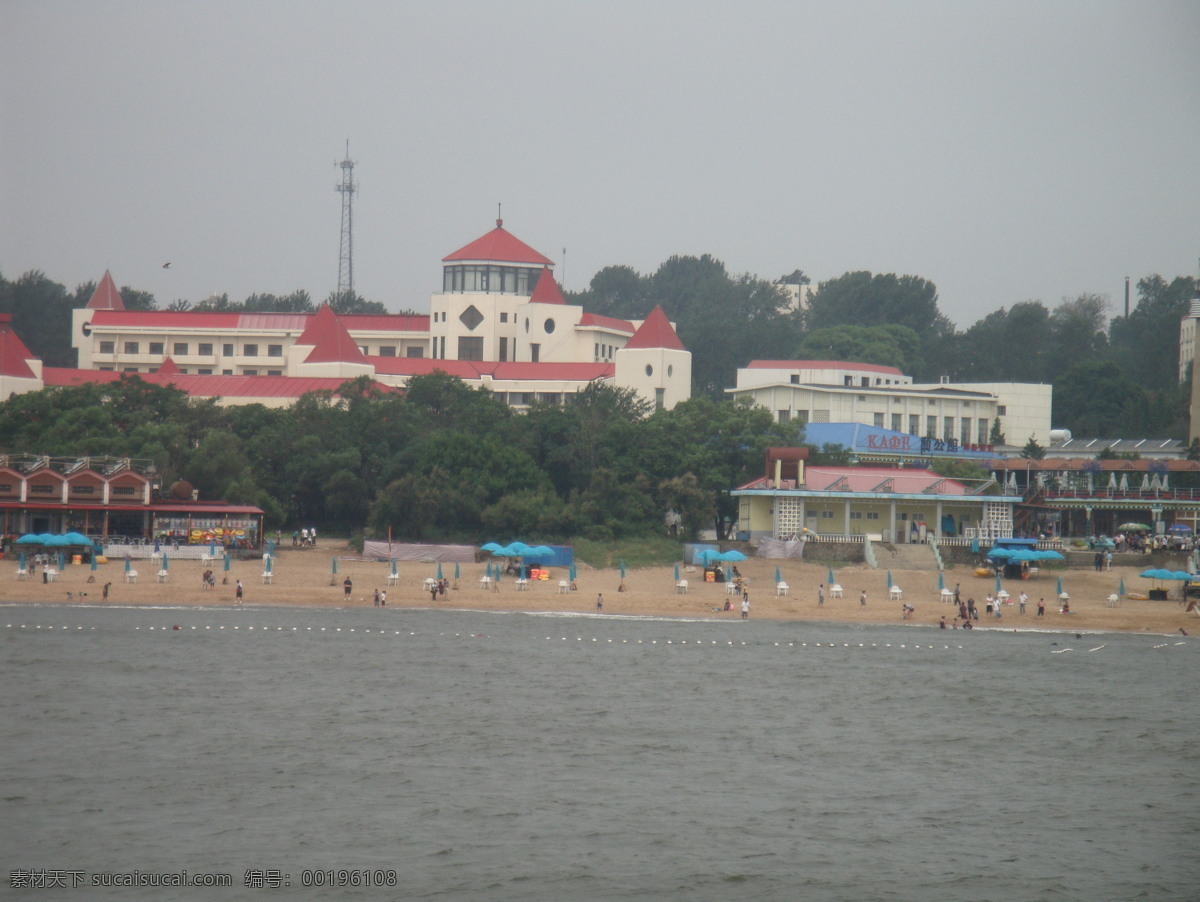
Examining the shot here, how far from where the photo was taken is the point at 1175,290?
130m

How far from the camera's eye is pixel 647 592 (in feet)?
174

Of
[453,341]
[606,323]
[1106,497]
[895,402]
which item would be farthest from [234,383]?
[1106,497]

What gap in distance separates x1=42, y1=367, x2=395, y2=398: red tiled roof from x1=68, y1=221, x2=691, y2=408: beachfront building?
1.04 ft

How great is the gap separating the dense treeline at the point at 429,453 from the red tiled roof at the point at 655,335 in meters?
13.9

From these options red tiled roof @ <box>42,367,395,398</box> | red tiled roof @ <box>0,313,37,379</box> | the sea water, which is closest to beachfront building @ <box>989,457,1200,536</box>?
the sea water

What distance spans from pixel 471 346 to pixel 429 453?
32836 millimetres

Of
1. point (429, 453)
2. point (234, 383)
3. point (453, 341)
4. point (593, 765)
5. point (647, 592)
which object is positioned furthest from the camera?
point (453, 341)

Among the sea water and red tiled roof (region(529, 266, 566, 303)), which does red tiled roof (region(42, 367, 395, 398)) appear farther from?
the sea water

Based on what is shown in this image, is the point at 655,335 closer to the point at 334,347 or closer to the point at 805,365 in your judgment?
the point at 805,365

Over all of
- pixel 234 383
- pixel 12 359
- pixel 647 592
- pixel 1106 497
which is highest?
pixel 12 359

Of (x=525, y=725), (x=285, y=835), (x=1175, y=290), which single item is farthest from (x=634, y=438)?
(x=1175, y=290)

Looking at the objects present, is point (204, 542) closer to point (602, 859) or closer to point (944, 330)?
point (602, 859)

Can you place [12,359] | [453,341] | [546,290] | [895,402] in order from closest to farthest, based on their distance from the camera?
[12,359] < [895,402] < [453,341] < [546,290]

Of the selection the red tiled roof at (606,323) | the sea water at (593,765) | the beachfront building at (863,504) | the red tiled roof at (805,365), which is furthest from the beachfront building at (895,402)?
the sea water at (593,765)
